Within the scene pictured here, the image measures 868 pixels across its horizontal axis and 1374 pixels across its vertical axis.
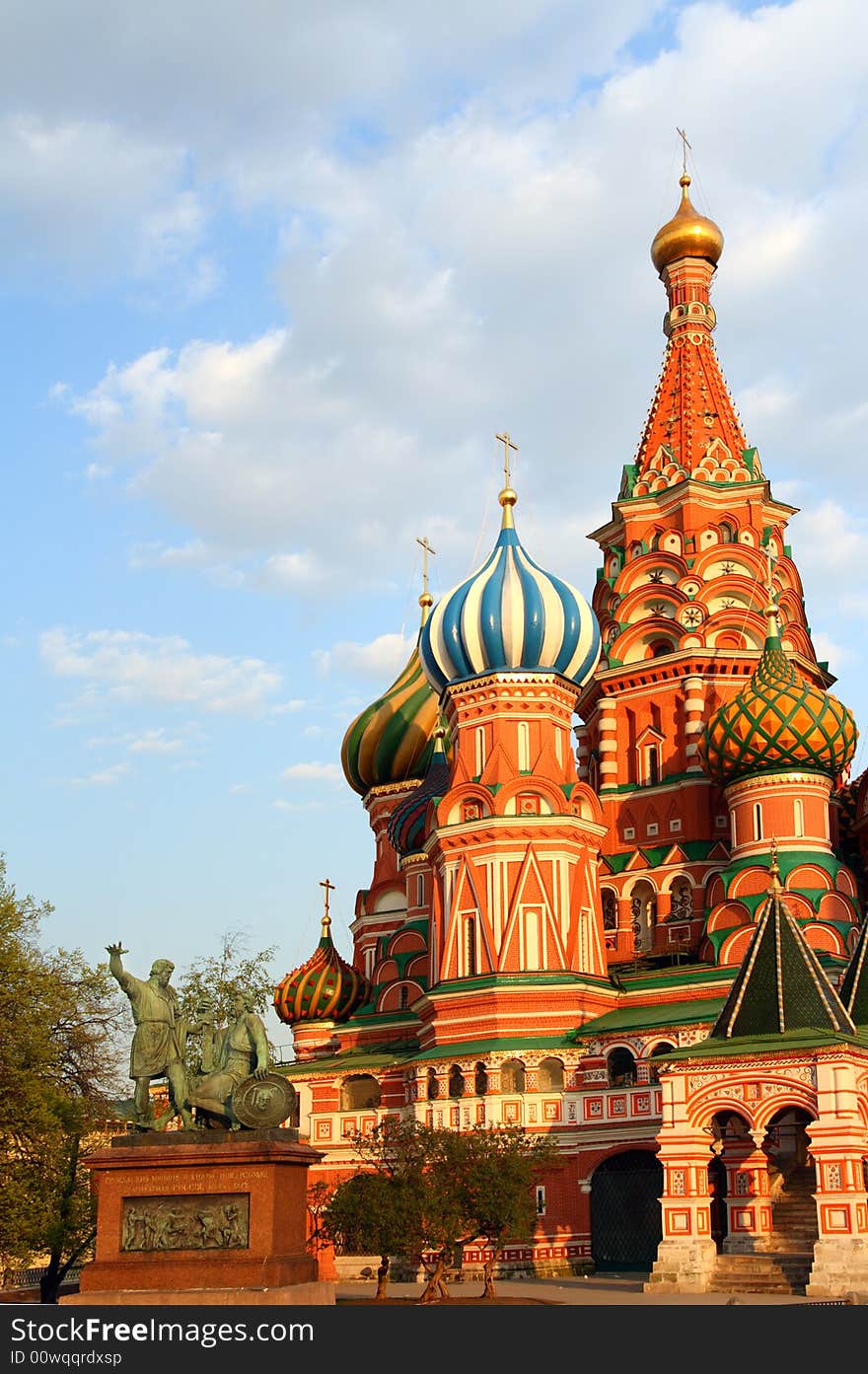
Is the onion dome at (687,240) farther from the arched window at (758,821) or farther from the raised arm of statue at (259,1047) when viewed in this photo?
the raised arm of statue at (259,1047)

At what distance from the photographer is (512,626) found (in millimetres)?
32562

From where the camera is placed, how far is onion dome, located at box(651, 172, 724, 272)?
4128cm

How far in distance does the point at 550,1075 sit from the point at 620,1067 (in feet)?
4.44

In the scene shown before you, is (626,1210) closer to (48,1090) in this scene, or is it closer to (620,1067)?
(620,1067)

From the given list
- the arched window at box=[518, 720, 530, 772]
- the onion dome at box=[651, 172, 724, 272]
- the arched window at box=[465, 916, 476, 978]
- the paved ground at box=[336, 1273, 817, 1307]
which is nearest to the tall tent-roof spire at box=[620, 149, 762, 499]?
the onion dome at box=[651, 172, 724, 272]

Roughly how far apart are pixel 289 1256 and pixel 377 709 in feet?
90.2

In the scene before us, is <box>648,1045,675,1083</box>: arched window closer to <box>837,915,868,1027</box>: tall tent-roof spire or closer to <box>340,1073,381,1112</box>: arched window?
<box>837,915,868,1027</box>: tall tent-roof spire

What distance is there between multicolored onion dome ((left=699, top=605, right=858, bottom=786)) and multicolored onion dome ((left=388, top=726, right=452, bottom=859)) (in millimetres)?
8468

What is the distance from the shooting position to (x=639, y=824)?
35.3 m

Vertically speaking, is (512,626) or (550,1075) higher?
(512,626)

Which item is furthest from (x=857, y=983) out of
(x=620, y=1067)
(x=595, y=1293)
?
(x=595, y=1293)

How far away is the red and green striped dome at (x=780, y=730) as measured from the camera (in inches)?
1230

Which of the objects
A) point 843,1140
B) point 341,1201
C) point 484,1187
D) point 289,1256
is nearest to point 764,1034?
point 843,1140

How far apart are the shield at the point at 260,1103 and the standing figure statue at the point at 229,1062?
130 mm
